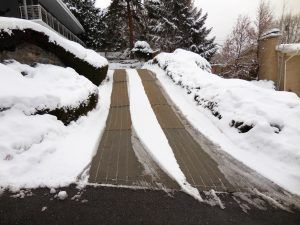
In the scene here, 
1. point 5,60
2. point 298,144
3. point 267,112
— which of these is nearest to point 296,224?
point 298,144

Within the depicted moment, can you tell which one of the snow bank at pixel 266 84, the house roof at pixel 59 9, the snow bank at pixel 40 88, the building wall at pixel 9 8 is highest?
the house roof at pixel 59 9

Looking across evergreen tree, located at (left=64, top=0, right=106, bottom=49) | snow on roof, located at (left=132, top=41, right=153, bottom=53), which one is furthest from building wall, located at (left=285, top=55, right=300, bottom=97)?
evergreen tree, located at (left=64, top=0, right=106, bottom=49)

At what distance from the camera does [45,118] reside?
531cm

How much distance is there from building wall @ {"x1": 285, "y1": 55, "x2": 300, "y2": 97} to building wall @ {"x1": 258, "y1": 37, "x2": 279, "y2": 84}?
87 cm

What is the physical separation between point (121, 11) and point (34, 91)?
83.2ft

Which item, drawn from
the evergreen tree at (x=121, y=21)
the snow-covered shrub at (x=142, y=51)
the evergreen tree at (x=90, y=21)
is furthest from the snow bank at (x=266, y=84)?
the evergreen tree at (x=90, y=21)

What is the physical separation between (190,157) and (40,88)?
3856mm

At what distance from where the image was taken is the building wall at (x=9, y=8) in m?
15.9

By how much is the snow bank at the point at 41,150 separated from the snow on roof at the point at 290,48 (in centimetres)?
1460

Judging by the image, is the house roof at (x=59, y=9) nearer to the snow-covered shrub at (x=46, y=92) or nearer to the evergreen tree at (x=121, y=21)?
the evergreen tree at (x=121, y=21)

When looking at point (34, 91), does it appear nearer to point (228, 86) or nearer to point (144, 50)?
point (228, 86)

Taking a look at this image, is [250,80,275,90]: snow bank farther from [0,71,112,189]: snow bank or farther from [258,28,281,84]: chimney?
[0,71,112,189]: snow bank

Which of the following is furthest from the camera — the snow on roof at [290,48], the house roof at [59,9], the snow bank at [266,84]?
the house roof at [59,9]

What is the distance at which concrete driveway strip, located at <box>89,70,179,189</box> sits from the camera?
3814 mm
